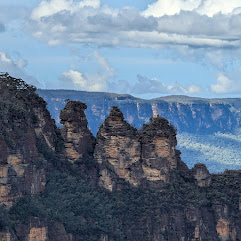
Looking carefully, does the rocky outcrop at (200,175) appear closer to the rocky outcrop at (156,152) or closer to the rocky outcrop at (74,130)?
the rocky outcrop at (156,152)

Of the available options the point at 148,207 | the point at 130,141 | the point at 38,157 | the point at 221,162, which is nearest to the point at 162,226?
the point at 148,207

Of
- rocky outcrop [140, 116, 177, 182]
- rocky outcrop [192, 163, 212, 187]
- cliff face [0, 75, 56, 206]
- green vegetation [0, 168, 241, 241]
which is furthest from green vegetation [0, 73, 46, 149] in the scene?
Result: rocky outcrop [192, 163, 212, 187]

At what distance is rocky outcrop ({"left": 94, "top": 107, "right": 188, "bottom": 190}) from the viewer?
94.0 metres

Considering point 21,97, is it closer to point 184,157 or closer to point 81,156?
point 81,156

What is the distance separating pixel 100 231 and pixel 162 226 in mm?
7244

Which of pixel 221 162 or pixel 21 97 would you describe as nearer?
pixel 21 97

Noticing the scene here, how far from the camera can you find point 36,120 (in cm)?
8912

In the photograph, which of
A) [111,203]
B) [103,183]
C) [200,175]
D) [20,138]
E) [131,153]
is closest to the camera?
[20,138]

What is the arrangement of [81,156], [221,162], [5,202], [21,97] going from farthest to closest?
[221,162]
[81,156]
[21,97]
[5,202]

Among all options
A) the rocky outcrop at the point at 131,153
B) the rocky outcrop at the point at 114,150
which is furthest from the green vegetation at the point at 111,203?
the rocky outcrop at the point at 114,150

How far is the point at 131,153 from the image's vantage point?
94812 millimetres

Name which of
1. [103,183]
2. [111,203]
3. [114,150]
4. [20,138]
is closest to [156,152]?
[114,150]

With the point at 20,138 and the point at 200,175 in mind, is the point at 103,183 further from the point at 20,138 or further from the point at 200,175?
the point at 20,138

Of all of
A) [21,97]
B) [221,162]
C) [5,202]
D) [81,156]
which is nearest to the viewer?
[5,202]
